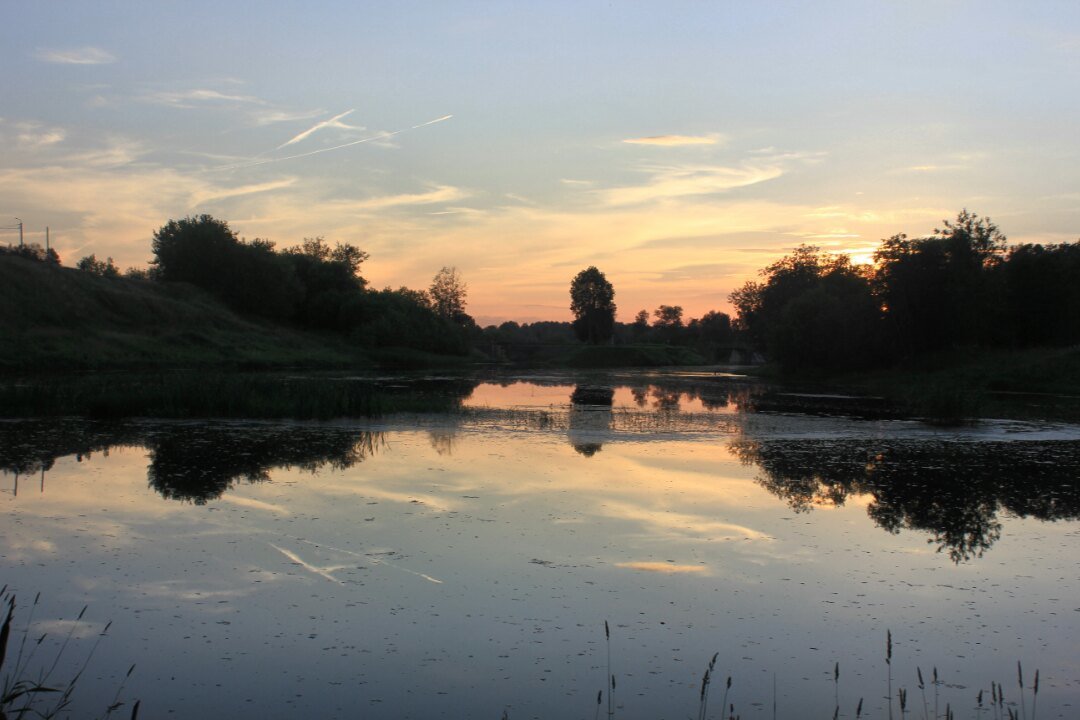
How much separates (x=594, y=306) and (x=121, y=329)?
91.6 meters

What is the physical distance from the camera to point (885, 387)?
46531mm

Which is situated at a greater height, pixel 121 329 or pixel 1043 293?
pixel 1043 293

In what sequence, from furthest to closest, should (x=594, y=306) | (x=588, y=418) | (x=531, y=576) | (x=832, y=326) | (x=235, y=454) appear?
(x=594, y=306) < (x=832, y=326) < (x=588, y=418) < (x=235, y=454) < (x=531, y=576)

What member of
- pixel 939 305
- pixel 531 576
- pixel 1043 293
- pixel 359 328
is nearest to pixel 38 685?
pixel 531 576

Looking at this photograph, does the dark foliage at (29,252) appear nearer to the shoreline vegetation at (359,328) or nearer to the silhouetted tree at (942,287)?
the shoreline vegetation at (359,328)

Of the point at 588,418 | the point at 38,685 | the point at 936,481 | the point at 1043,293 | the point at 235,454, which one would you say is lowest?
the point at 936,481

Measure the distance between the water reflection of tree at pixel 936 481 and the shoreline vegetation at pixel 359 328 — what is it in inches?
379

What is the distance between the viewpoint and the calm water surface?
19.6 feet

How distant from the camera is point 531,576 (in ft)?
27.7

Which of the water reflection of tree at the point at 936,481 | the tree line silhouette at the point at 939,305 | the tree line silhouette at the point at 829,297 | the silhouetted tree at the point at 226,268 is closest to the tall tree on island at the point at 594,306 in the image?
the tree line silhouette at the point at 829,297

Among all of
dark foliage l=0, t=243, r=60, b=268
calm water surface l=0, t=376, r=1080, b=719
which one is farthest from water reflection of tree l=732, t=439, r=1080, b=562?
dark foliage l=0, t=243, r=60, b=268

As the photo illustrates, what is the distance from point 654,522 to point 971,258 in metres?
48.0

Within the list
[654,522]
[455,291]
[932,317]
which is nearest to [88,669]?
[654,522]

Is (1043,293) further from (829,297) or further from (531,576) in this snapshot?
(531,576)
